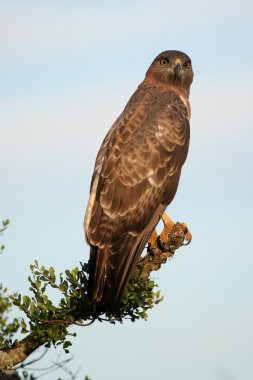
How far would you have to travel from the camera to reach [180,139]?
10.5m

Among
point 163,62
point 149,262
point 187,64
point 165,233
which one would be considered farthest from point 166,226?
point 187,64

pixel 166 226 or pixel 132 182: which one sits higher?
pixel 132 182

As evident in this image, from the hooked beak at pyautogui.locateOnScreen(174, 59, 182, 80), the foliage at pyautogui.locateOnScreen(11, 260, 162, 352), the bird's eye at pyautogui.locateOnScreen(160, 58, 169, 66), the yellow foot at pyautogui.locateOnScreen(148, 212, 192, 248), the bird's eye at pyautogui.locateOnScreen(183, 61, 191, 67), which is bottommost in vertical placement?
the foliage at pyautogui.locateOnScreen(11, 260, 162, 352)

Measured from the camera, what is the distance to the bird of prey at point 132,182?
8805 millimetres

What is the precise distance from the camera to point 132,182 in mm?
9836

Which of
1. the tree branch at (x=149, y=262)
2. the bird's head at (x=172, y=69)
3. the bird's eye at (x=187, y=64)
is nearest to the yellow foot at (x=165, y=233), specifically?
the tree branch at (x=149, y=262)

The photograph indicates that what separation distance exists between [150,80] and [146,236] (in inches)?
135

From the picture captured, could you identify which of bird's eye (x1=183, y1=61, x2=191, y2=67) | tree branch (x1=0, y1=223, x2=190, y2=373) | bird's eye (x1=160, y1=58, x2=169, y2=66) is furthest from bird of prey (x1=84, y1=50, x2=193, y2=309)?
bird's eye (x1=183, y1=61, x2=191, y2=67)

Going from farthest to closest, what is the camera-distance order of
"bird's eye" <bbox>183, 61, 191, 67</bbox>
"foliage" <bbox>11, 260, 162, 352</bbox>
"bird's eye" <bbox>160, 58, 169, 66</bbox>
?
"bird's eye" <bbox>183, 61, 191, 67</bbox> → "bird's eye" <bbox>160, 58, 169, 66</bbox> → "foliage" <bbox>11, 260, 162, 352</bbox>

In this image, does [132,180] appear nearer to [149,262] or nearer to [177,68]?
[149,262]

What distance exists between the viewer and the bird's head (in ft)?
38.5

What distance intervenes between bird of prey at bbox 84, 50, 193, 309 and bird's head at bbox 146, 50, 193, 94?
1.44 feet

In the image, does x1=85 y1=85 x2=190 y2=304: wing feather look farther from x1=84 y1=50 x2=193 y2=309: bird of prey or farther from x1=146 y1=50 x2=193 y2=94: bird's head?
x1=146 y1=50 x2=193 y2=94: bird's head

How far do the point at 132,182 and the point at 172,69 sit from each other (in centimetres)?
275
